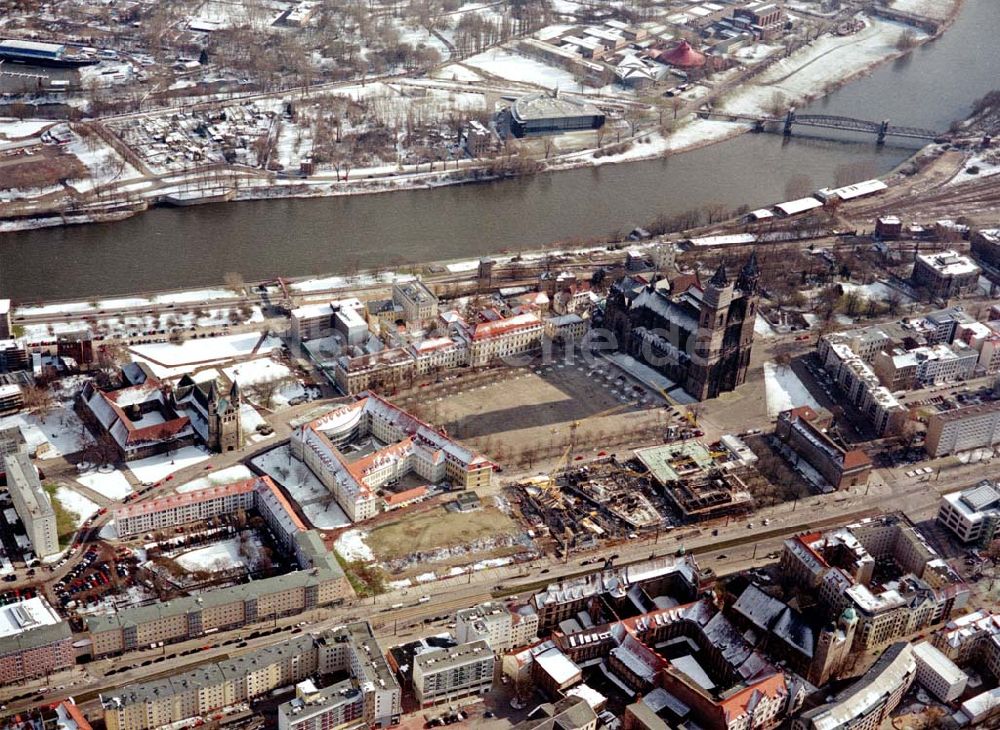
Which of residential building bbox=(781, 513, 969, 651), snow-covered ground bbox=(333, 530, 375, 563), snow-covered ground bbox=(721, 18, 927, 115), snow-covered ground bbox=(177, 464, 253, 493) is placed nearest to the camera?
residential building bbox=(781, 513, 969, 651)

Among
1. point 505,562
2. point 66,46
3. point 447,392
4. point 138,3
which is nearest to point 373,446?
point 447,392

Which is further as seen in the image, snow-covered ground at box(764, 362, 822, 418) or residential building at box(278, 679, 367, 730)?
snow-covered ground at box(764, 362, 822, 418)

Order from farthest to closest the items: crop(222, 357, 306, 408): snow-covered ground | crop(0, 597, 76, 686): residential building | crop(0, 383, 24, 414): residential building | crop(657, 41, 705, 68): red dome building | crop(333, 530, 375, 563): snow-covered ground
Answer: crop(657, 41, 705, 68): red dome building < crop(222, 357, 306, 408): snow-covered ground < crop(0, 383, 24, 414): residential building < crop(333, 530, 375, 563): snow-covered ground < crop(0, 597, 76, 686): residential building

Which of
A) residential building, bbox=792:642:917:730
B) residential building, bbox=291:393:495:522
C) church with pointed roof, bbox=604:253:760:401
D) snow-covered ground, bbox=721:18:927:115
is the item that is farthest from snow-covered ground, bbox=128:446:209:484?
snow-covered ground, bbox=721:18:927:115

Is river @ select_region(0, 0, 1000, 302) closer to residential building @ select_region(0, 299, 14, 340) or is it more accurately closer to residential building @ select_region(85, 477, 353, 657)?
residential building @ select_region(0, 299, 14, 340)

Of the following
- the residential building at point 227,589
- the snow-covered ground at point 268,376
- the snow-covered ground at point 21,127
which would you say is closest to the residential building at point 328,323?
the snow-covered ground at point 268,376

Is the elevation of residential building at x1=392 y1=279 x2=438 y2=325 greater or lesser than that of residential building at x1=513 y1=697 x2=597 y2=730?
greater
